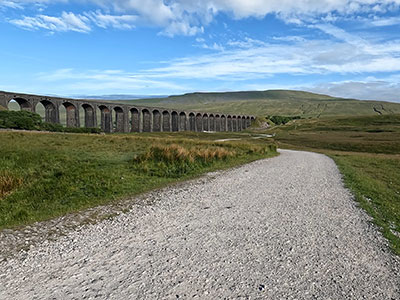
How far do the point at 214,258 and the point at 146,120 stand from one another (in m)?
85.3

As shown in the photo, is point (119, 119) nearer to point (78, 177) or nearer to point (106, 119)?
point (106, 119)

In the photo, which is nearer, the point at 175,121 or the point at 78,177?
the point at 78,177

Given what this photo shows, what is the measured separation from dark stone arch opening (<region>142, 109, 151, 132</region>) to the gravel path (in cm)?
8070

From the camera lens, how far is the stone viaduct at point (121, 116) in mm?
59388

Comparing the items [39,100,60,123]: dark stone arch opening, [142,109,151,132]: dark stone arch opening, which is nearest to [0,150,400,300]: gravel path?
[39,100,60,123]: dark stone arch opening

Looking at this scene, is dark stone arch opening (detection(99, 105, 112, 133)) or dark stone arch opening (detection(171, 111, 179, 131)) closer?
dark stone arch opening (detection(99, 105, 112, 133))

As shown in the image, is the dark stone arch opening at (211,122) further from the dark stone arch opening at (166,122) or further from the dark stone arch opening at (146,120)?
the dark stone arch opening at (146,120)

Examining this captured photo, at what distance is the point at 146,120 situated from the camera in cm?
8931

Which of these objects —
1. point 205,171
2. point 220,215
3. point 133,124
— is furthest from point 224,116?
point 220,215

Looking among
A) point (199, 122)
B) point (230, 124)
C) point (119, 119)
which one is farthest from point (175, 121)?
point (230, 124)

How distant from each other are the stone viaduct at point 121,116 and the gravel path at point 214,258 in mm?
58559

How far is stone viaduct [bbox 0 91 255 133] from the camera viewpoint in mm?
59388

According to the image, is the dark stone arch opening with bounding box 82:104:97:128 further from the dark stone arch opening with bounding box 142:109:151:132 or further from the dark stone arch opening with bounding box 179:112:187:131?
the dark stone arch opening with bounding box 179:112:187:131

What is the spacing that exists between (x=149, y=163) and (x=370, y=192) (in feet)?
39.8
